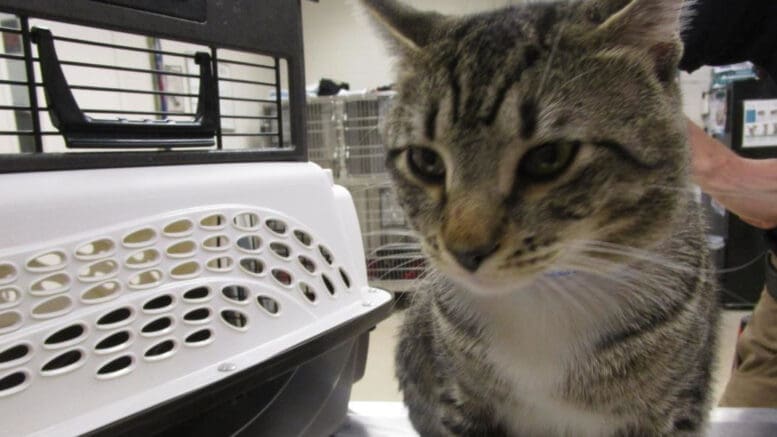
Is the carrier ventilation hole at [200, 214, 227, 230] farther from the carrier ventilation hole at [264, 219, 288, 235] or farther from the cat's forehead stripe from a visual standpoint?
the cat's forehead stripe

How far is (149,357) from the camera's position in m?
0.53

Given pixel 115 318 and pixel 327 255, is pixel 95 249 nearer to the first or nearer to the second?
pixel 115 318

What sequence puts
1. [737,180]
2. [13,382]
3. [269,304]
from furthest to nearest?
[737,180] → [269,304] → [13,382]

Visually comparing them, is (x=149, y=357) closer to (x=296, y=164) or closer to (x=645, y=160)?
(x=296, y=164)

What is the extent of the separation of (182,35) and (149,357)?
37 centimetres

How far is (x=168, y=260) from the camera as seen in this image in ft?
1.86

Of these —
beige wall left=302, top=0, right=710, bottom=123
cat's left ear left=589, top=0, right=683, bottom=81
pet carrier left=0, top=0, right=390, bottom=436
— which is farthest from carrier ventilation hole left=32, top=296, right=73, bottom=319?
beige wall left=302, top=0, right=710, bottom=123

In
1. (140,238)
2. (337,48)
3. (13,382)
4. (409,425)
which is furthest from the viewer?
(337,48)

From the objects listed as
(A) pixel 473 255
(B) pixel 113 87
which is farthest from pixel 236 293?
(B) pixel 113 87

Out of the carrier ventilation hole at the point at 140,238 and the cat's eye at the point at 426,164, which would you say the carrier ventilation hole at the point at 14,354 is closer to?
the carrier ventilation hole at the point at 140,238

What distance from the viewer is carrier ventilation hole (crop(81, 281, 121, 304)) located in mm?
517

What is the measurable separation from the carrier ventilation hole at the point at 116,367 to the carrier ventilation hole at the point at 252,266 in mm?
159

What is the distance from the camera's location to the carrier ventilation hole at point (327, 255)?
0.74 metres

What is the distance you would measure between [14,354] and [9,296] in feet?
0.18
